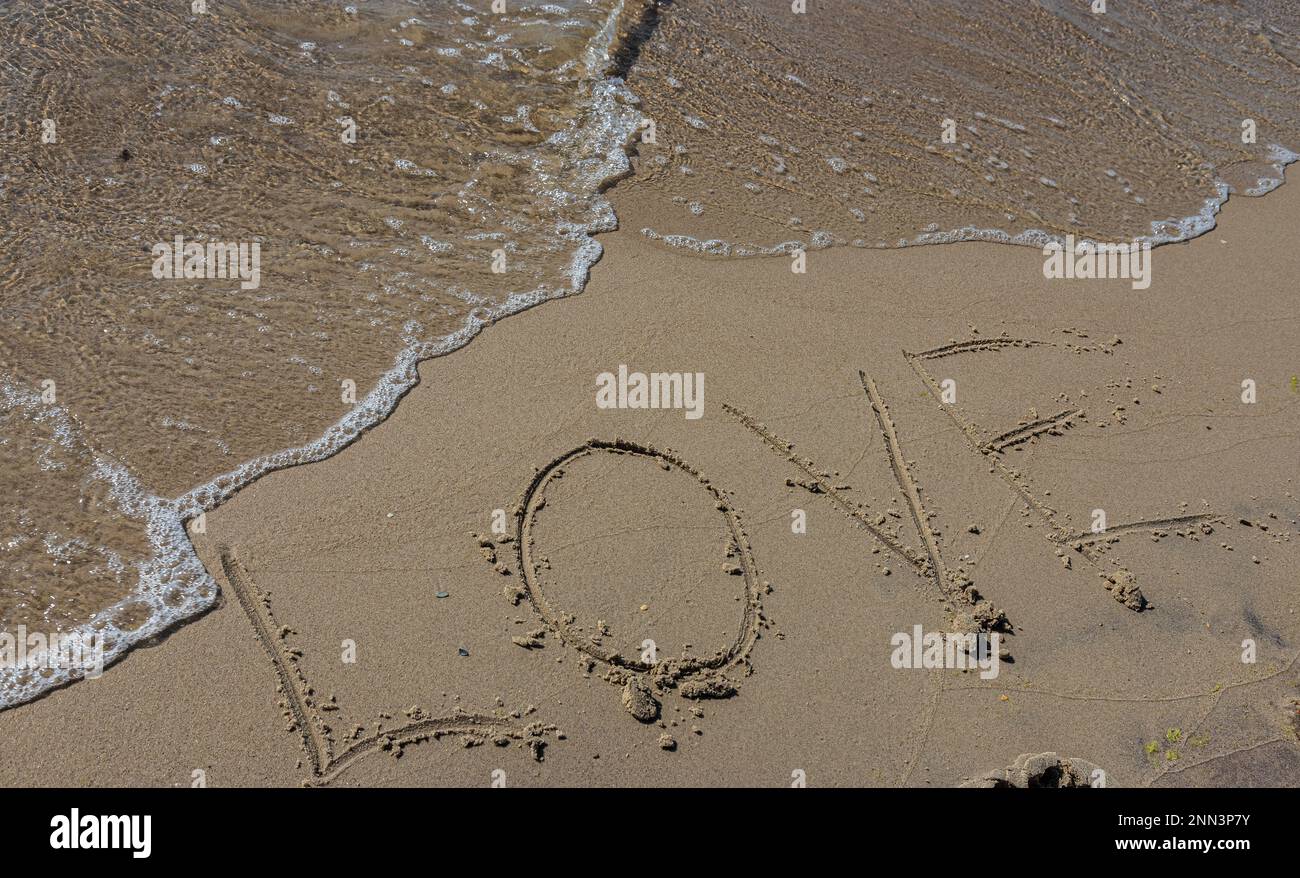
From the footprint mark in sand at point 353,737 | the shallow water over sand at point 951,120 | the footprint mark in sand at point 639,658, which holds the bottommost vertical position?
the footprint mark in sand at point 353,737

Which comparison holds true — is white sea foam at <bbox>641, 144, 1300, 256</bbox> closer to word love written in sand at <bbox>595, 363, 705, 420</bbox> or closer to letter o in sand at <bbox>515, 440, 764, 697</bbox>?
word love written in sand at <bbox>595, 363, 705, 420</bbox>

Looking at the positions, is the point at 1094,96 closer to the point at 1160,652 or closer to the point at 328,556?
the point at 1160,652

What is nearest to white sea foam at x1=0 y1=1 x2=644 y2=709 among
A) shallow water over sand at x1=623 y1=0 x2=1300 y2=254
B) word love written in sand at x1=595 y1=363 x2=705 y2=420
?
shallow water over sand at x1=623 y1=0 x2=1300 y2=254

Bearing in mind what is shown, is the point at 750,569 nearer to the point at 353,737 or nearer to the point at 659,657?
the point at 659,657

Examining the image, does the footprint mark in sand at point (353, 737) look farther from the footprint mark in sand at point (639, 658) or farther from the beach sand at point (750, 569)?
the footprint mark in sand at point (639, 658)

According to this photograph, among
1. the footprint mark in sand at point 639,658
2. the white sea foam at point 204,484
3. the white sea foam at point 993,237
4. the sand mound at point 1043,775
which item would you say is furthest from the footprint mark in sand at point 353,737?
the white sea foam at point 993,237

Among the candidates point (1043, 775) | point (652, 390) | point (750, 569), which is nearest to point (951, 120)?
point (652, 390)
